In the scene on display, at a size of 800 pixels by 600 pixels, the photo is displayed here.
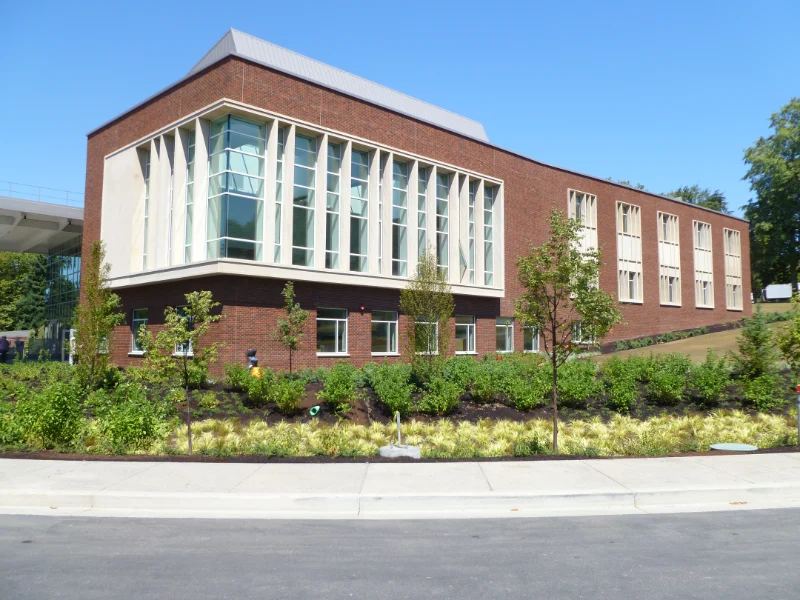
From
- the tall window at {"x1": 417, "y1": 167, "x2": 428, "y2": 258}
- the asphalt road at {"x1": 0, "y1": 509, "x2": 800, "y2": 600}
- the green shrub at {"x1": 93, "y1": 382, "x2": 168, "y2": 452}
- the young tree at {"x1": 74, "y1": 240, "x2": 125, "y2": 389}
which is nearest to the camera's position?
the asphalt road at {"x1": 0, "y1": 509, "x2": 800, "y2": 600}

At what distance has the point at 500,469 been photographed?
30.3ft

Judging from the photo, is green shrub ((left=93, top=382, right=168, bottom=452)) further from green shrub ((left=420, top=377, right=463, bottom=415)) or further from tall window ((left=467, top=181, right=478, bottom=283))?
tall window ((left=467, top=181, right=478, bottom=283))

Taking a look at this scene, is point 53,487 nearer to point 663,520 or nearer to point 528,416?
point 663,520

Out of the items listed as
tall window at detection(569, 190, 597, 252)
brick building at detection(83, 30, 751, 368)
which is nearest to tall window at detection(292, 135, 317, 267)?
brick building at detection(83, 30, 751, 368)

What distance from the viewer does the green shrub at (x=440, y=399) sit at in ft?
49.6

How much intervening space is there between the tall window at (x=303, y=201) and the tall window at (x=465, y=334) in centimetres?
906

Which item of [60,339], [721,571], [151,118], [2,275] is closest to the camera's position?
[721,571]

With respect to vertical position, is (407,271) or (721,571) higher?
(407,271)

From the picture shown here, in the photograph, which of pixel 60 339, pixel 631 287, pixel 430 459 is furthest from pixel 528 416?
pixel 60 339

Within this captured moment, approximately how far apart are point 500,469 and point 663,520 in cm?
274

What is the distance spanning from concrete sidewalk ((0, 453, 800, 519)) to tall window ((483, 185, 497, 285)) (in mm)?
21459

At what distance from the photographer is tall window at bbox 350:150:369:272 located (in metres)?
24.6

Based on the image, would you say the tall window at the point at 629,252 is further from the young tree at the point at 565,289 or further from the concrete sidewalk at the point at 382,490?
the concrete sidewalk at the point at 382,490

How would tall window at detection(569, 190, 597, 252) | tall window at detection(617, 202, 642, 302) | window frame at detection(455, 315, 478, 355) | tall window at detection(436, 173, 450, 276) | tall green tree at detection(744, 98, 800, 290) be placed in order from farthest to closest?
tall green tree at detection(744, 98, 800, 290)
tall window at detection(617, 202, 642, 302)
tall window at detection(569, 190, 597, 252)
window frame at detection(455, 315, 478, 355)
tall window at detection(436, 173, 450, 276)
